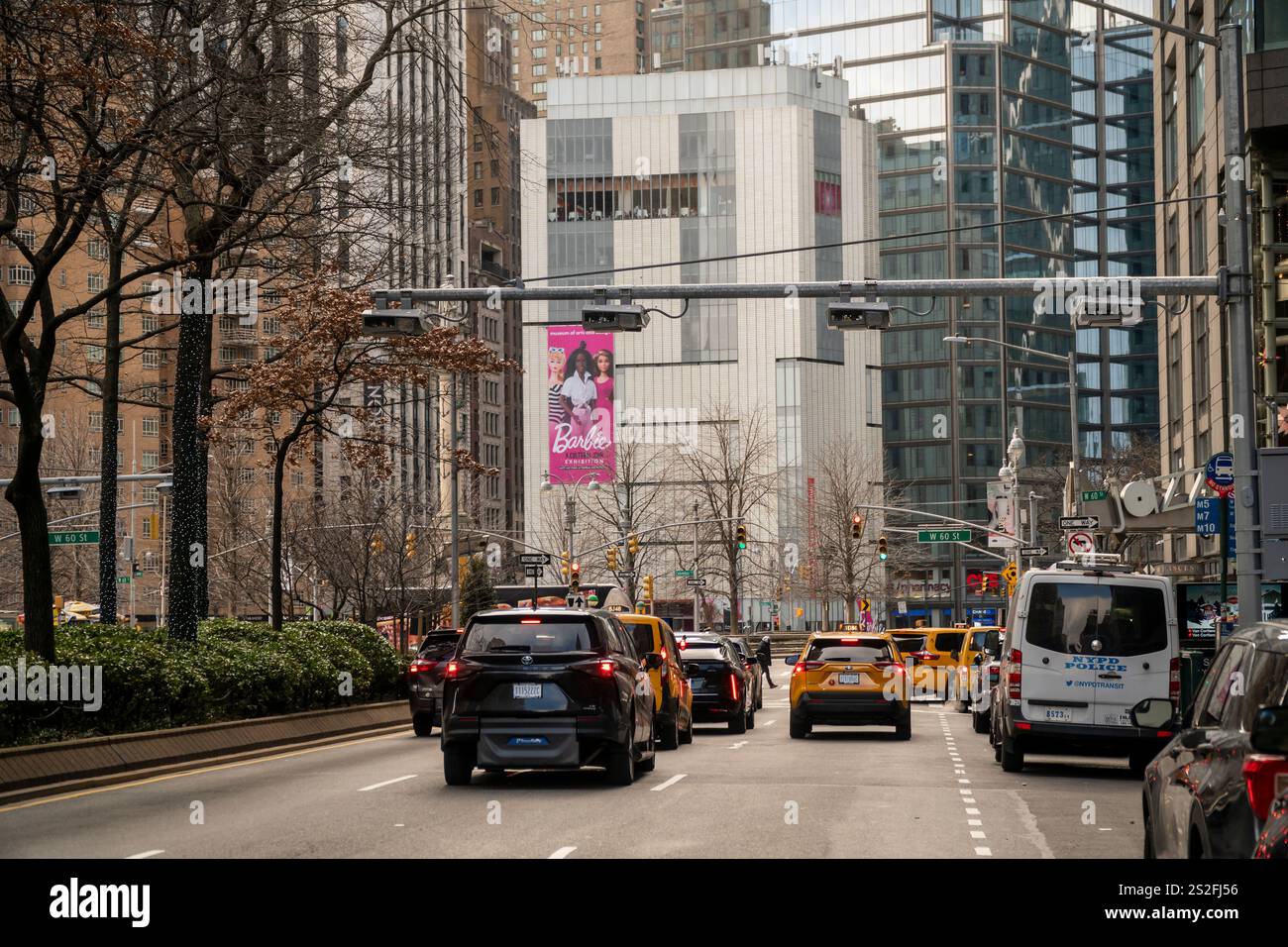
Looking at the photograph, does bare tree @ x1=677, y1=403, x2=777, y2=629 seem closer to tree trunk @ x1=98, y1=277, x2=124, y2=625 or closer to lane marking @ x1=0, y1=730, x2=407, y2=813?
tree trunk @ x1=98, y1=277, x2=124, y2=625

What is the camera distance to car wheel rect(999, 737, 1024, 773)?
22656mm

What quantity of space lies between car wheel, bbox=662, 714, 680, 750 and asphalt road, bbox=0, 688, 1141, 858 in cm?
105

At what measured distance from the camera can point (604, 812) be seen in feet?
54.3

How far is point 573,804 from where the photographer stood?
56.7 feet

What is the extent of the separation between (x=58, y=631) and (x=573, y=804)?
1162 centimetres

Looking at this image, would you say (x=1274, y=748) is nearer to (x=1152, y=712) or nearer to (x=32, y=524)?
(x=1152, y=712)

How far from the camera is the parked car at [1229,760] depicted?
736 cm

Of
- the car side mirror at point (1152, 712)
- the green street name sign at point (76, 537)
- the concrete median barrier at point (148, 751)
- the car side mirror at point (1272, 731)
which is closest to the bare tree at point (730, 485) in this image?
the green street name sign at point (76, 537)

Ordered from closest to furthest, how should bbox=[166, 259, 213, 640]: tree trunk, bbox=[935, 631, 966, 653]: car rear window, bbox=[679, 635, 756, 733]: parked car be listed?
bbox=[166, 259, 213, 640]: tree trunk, bbox=[679, 635, 756, 733]: parked car, bbox=[935, 631, 966, 653]: car rear window

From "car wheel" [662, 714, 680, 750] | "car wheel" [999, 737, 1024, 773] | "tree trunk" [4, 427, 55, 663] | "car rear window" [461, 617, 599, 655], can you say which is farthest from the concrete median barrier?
"car wheel" [999, 737, 1024, 773]

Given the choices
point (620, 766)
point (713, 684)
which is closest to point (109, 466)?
point (713, 684)

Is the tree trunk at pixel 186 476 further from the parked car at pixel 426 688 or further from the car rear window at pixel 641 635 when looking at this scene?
the car rear window at pixel 641 635

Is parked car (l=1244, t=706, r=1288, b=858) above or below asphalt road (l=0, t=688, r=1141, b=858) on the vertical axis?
above

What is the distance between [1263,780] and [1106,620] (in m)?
15.0
